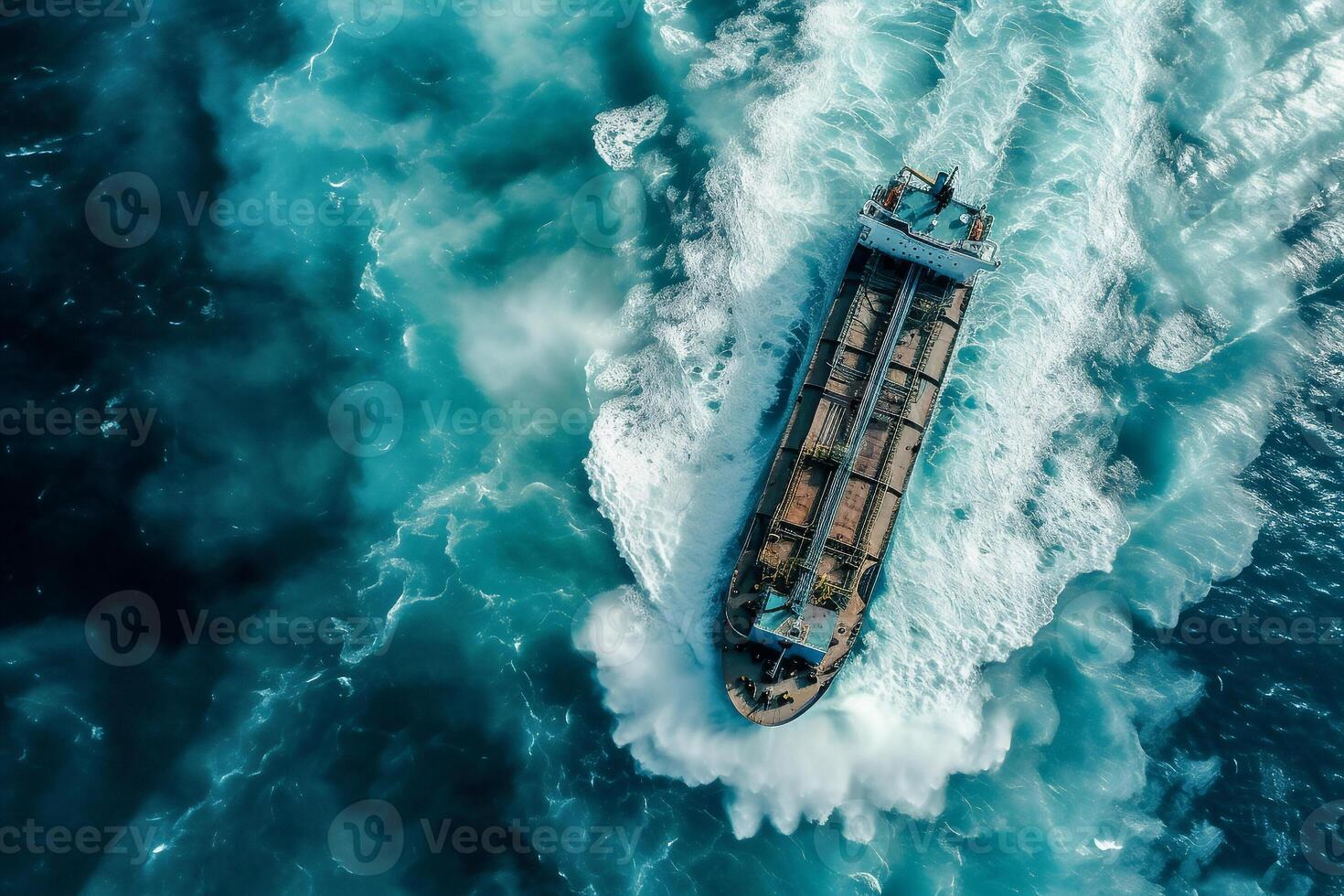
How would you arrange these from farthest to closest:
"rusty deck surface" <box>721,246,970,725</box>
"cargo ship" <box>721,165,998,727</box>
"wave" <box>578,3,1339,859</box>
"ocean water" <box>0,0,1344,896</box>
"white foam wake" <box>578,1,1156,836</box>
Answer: "wave" <box>578,3,1339,859</box> < "white foam wake" <box>578,1,1156,836</box> < "rusty deck surface" <box>721,246,970,725</box> < "cargo ship" <box>721,165,998,727</box> < "ocean water" <box>0,0,1344,896</box>

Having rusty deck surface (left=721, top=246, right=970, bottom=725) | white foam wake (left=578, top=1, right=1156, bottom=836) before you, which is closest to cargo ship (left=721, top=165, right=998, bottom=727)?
rusty deck surface (left=721, top=246, right=970, bottom=725)

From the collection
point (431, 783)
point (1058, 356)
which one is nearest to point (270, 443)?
point (431, 783)

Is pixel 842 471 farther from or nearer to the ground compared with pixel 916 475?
farther from the ground

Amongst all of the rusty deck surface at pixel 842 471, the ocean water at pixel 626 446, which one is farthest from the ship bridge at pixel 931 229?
the ocean water at pixel 626 446

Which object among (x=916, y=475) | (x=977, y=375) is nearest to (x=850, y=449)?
(x=916, y=475)

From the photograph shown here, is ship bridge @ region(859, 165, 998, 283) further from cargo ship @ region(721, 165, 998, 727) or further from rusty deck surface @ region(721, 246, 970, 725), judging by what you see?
rusty deck surface @ region(721, 246, 970, 725)

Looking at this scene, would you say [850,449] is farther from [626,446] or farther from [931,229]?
[931,229]
